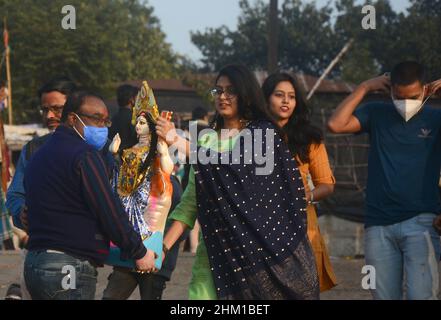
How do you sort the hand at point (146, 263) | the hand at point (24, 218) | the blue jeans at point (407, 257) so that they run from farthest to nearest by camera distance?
the blue jeans at point (407, 257) → the hand at point (24, 218) → the hand at point (146, 263)

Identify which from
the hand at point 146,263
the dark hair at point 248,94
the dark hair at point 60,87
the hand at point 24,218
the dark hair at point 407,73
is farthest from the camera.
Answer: the dark hair at point 60,87

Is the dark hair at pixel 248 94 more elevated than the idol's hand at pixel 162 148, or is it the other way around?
the dark hair at pixel 248 94

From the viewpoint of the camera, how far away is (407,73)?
5723 millimetres

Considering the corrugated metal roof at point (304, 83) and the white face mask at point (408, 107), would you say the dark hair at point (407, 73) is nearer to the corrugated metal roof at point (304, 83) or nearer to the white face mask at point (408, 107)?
the white face mask at point (408, 107)

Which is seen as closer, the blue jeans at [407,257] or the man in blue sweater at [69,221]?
the man in blue sweater at [69,221]

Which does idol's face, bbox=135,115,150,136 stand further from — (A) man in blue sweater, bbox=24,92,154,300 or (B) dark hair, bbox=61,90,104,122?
(A) man in blue sweater, bbox=24,92,154,300

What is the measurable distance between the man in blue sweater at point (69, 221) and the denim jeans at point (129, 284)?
144cm

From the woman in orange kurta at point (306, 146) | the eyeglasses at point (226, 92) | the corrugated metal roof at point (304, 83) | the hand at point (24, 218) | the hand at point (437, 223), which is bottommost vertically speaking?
the hand at point (437, 223)

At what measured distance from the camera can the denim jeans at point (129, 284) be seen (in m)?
6.25

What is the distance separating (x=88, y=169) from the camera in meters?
4.65

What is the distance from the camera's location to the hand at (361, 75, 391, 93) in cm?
583

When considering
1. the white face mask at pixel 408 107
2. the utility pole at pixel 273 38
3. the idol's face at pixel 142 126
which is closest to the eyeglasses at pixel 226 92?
the idol's face at pixel 142 126

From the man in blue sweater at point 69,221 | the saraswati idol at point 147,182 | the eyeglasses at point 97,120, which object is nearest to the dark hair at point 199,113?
the saraswati idol at point 147,182
